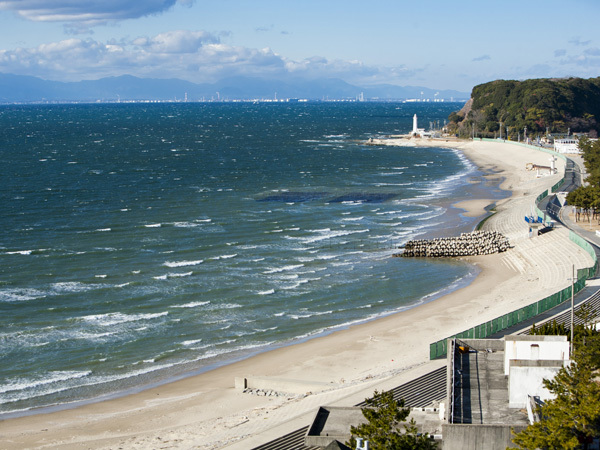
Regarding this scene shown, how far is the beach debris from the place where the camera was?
191ft

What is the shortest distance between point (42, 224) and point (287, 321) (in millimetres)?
36149

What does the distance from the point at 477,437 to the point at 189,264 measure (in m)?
36.6

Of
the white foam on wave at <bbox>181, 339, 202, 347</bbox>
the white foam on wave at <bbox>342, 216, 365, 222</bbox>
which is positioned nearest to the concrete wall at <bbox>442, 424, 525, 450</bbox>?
the white foam on wave at <bbox>181, 339, 202, 347</bbox>

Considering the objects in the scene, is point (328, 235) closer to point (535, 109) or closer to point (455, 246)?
point (455, 246)

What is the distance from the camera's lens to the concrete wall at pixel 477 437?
2066 cm

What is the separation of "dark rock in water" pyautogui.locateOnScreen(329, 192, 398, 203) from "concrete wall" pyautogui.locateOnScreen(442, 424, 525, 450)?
6390cm

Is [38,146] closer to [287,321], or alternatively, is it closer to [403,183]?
[403,183]

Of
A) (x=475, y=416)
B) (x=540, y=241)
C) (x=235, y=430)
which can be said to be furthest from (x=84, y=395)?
(x=540, y=241)

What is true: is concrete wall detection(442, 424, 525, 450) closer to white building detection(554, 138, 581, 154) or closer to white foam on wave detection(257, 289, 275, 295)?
white foam on wave detection(257, 289, 275, 295)

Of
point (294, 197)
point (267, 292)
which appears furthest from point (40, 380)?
point (294, 197)

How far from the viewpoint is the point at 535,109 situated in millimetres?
154625

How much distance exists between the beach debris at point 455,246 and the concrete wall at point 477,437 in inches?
1466

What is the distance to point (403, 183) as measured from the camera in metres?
100

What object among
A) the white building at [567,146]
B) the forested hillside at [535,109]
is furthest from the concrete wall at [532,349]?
the forested hillside at [535,109]
